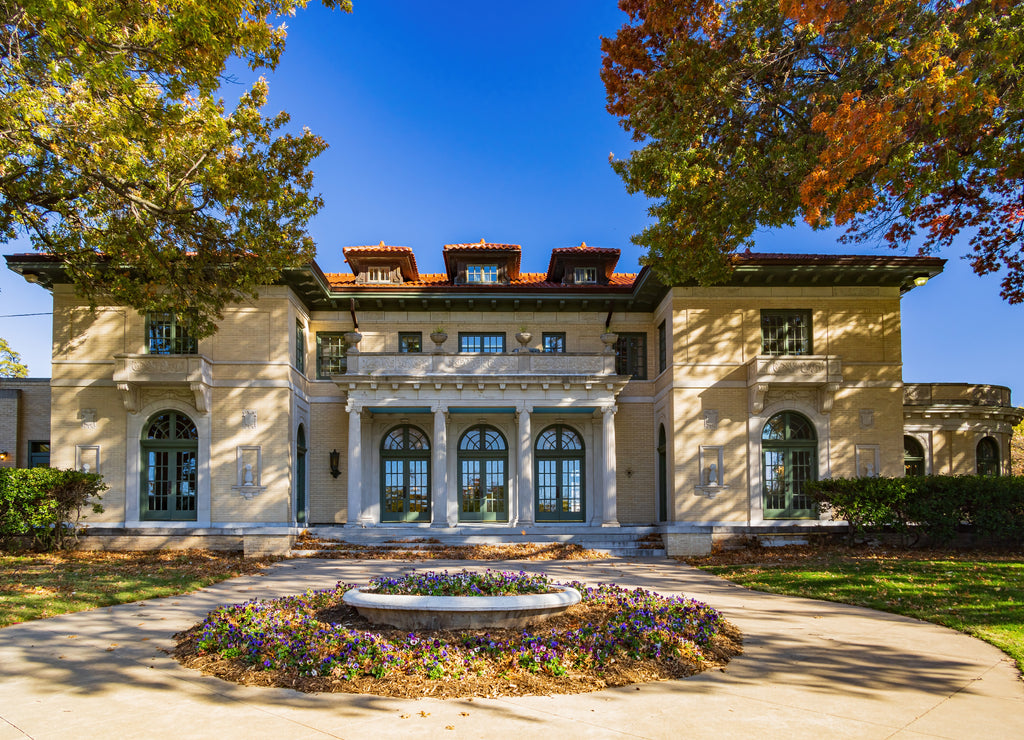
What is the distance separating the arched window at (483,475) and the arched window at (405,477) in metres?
1.24

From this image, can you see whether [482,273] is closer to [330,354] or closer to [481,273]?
[481,273]

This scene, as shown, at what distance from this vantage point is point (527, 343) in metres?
24.1

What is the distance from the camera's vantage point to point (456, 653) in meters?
6.99

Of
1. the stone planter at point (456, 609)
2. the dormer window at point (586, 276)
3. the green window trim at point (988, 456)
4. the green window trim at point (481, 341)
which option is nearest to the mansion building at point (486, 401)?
the green window trim at point (481, 341)

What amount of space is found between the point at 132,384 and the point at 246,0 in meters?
14.1

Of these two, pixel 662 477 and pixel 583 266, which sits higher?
pixel 583 266

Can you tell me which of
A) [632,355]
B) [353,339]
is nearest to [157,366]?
[353,339]

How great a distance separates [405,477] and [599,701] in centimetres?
1931

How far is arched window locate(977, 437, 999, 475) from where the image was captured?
27.0 metres

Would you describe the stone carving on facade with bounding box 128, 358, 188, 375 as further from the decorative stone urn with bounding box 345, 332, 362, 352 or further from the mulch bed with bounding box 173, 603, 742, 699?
the mulch bed with bounding box 173, 603, 742, 699

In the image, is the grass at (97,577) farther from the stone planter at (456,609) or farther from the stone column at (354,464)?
the stone planter at (456,609)

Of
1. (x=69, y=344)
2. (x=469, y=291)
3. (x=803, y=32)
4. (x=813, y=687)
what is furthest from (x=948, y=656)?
(x=69, y=344)

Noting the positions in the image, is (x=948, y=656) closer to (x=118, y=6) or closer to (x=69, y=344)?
(x=118, y=6)

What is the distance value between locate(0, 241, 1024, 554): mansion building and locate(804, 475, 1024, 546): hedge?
2978mm
